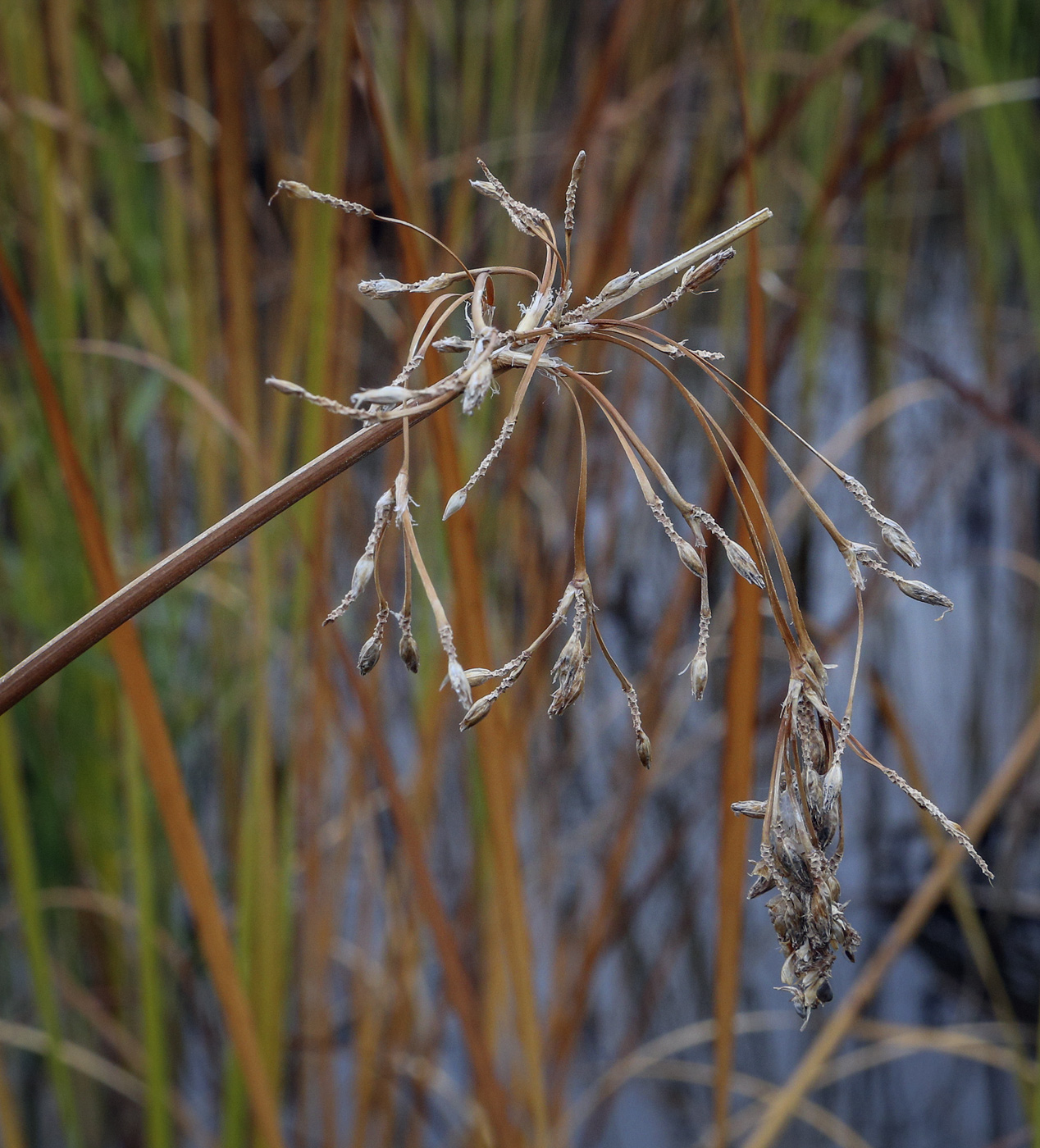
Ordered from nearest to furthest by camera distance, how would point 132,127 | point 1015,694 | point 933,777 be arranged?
point 132,127
point 933,777
point 1015,694

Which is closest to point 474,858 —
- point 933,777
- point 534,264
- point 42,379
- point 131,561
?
point 131,561

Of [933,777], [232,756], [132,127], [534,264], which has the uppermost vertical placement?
[132,127]

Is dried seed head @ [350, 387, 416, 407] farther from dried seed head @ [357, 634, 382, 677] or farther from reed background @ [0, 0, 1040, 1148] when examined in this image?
reed background @ [0, 0, 1040, 1148]

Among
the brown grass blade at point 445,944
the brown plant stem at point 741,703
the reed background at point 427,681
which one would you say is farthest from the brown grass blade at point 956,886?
the brown grass blade at point 445,944

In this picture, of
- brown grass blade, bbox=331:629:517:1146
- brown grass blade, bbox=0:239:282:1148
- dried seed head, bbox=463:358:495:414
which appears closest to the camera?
dried seed head, bbox=463:358:495:414

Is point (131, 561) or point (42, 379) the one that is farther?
point (131, 561)

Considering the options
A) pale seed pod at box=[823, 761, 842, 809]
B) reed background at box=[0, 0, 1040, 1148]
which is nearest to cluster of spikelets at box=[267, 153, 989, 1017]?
pale seed pod at box=[823, 761, 842, 809]

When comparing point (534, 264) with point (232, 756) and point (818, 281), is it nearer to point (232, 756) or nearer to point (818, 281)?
point (818, 281)
